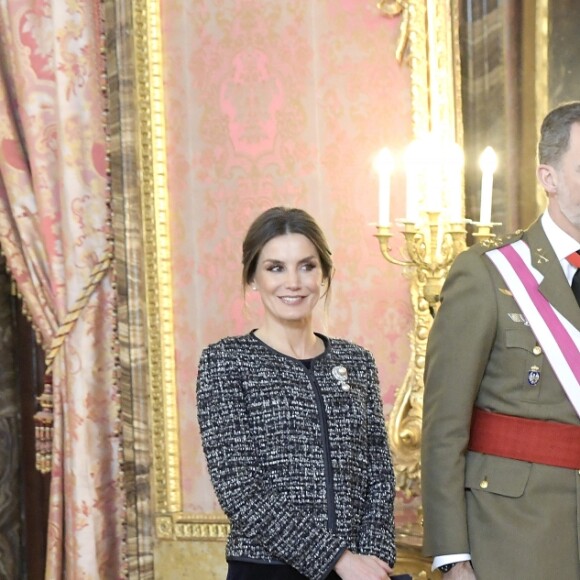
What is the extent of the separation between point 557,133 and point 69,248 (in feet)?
6.49

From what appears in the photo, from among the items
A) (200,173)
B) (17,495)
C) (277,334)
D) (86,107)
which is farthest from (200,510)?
(277,334)

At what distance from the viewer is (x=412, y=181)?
3006mm

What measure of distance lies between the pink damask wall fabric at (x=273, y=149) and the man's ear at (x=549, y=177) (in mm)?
1192

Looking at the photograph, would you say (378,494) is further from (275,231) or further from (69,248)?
(69,248)

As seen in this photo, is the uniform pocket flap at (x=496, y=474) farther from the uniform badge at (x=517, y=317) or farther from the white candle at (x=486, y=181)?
the white candle at (x=486, y=181)

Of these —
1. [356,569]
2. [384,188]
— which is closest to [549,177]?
[356,569]

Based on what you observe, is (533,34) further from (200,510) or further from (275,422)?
(200,510)

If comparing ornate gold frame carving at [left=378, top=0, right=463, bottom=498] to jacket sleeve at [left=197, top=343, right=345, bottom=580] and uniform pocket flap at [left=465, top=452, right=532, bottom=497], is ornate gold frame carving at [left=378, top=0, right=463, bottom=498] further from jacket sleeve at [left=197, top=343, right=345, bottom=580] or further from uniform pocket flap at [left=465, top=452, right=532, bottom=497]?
jacket sleeve at [left=197, top=343, right=345, bottom=580]

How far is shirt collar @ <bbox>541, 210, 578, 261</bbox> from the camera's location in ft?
6.91

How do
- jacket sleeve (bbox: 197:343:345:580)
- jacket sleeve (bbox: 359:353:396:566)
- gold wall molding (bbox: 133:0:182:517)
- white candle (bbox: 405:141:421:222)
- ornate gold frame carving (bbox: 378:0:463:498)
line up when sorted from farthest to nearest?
gold wall molding (bbox: 133:0:182:517) → ornate gold frame carving (bbox: 378:0:463:498) → white candle (bbox: 405:141:421:222) → jacket sleeve (bbox: 359:353:396:566) → jacket sleeve (bbox: 197:343:345:580)

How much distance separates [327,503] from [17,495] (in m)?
2.15

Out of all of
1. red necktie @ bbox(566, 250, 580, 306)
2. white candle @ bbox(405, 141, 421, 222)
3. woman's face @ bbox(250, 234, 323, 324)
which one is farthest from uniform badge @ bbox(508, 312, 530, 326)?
white candle @ bbox(405, 141, 421, 222)

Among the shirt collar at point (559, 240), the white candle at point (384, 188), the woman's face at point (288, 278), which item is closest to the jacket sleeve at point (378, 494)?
the woman's face at point (288, 278)

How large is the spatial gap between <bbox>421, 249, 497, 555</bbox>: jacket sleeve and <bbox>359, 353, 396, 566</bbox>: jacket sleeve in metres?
0.08
